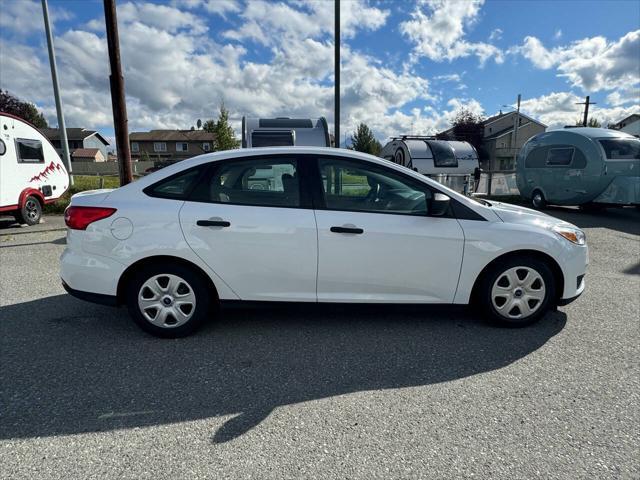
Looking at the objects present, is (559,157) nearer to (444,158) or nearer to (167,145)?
(444,158)

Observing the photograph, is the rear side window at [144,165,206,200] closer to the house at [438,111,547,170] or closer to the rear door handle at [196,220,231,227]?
the rear door handle at [196,220,231,227]

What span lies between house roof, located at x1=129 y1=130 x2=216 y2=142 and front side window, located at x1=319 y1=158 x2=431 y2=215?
213 feet

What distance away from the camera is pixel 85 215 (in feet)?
10.6

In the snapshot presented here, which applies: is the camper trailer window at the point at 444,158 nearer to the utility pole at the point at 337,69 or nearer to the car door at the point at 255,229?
the utility pole at the point at 337,69

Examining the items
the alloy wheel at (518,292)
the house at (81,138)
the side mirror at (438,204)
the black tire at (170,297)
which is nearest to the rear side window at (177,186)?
the black tire at (170,297)

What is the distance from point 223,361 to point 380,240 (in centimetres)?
158

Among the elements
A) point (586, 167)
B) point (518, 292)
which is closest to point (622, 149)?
point (586, 167)

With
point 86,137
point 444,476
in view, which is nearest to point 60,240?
point 444,476

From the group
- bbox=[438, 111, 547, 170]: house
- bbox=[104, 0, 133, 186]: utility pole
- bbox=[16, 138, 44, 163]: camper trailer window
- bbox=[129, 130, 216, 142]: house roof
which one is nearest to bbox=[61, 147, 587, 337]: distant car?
bbox=[104, 0, 133, 186]: utility pole

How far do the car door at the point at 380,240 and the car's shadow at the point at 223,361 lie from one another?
0.68 ft

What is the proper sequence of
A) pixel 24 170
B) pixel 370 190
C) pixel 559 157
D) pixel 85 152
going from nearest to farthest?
pixel 370 190 < pixel 24 170 < pixel 559 157 < pixel 85 152

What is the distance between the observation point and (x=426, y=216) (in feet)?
10.8

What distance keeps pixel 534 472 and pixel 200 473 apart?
66.8 inches

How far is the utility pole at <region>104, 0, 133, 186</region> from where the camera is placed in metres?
7.01
